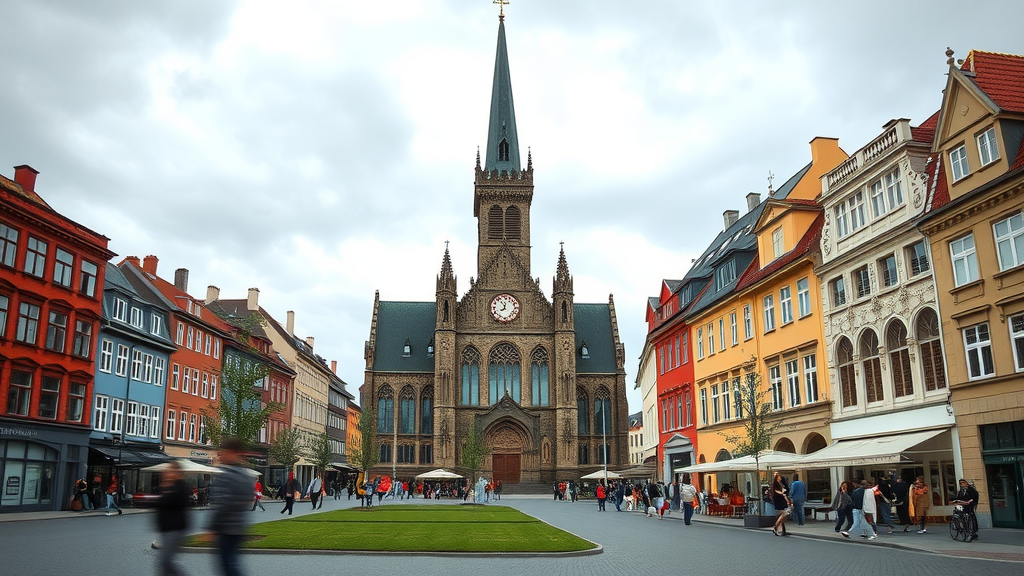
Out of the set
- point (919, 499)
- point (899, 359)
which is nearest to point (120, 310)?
point (899, 359)

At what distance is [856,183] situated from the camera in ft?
95.7

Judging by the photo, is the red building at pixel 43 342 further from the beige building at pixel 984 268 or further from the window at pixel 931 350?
the beige building at pixel 984 268

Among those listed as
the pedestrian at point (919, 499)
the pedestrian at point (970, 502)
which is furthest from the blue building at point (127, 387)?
the pedestrian at point (970, 502)

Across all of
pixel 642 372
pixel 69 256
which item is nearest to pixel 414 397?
pixel 642 372

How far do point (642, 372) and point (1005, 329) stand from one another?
2032 inches

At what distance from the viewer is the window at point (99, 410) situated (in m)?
39.7

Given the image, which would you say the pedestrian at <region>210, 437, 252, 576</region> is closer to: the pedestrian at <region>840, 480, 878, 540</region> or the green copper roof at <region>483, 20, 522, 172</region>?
the pedestrian at <region>840, 480, 878, 540</region>

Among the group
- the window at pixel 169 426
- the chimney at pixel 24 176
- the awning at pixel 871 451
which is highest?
the chimney at pixel 24 176

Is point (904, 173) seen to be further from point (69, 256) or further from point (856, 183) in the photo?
point (69, 256)

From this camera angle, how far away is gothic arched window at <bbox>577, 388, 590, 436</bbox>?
81.1 meters

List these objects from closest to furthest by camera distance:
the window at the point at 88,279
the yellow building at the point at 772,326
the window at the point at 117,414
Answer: the yellow building at the point at 772,326, the window at the point at 88,279, the window at the point at 117,414

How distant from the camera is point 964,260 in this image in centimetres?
2381

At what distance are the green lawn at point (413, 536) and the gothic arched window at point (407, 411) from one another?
5181 cm

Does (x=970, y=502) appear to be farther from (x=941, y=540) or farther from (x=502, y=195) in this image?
(x=502, y=195)
